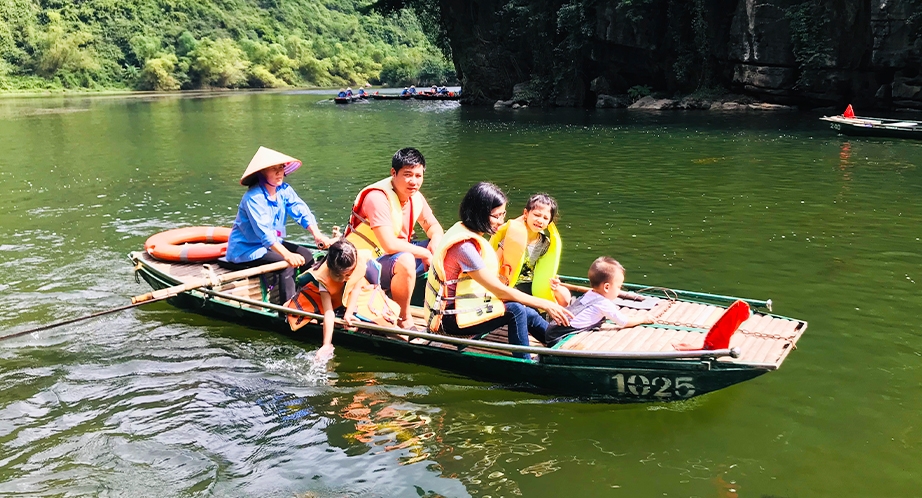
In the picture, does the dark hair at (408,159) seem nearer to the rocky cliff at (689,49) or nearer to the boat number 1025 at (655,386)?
the boat number 1025 at (655,386)

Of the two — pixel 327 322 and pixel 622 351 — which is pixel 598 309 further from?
pixel 327 322

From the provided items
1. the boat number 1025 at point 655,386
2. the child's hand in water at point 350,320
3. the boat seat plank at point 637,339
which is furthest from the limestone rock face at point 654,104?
the boat number 1025 at point 655,386

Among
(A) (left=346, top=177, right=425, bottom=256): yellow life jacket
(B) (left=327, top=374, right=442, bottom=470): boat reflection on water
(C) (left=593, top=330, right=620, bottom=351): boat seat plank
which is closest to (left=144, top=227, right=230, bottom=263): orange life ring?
(A) (left=346, top=177, right=425, bottom=256): yellow life jacket

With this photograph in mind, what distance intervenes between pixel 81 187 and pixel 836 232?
1448cm

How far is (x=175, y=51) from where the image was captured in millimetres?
94000

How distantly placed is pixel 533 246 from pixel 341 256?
155 centimetres

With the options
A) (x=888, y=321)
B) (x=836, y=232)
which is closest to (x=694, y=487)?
(x=888, y=321)

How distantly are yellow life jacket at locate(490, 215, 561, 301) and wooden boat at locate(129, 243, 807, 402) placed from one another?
456 mm

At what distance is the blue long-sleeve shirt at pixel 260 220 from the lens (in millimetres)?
6816

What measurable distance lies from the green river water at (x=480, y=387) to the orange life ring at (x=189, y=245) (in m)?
0.65

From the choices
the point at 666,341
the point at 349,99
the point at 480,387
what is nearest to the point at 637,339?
the point at 666,341

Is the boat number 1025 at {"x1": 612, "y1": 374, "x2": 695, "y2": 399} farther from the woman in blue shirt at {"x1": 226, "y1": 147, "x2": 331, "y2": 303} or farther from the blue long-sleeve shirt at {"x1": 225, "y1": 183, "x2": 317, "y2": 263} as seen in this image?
the blue long-sleeve shirt at {"x1": 225, "y1": 183, "x2": 317, "y2": 263}

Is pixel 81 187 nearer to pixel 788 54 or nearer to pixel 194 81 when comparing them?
pixel 788 54

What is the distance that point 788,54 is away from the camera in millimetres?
28125
